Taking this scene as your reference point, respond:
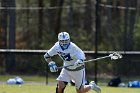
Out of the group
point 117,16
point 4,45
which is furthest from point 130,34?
point 4,45

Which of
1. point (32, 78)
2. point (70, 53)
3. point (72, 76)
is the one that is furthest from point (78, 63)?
point (32, 78)

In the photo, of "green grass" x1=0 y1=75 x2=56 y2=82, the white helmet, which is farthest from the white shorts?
"green grass" x1=0 y1=75 x2=56 y2=82

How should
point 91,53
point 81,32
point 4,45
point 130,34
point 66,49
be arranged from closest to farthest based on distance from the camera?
point 66,49
point 91,53
point 130,34
point 4,45
point 81,32

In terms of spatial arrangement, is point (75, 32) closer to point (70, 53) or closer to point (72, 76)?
point (72, 76)

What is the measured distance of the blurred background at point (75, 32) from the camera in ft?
81.4

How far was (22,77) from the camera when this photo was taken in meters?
25.2

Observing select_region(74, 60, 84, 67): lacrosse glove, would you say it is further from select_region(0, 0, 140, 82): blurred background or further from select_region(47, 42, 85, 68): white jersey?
select_region(0, 0, 140, 82): blurred background

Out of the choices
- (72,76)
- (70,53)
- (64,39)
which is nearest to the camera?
(64,39)

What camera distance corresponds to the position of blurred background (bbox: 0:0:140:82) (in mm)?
24812

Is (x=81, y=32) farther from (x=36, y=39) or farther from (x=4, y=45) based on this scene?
(x=4, y=45)

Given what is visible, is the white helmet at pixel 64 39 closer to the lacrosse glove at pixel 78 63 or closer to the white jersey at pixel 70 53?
the white jersey at pixel 70 53

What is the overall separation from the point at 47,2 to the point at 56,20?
1.17 m

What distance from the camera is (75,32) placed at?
1265 inches

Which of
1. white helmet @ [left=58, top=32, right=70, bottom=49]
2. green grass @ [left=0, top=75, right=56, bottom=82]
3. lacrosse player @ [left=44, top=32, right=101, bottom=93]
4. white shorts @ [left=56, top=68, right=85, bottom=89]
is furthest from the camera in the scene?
green grass @ [left=0, top=75, right=56, bottom=82]
